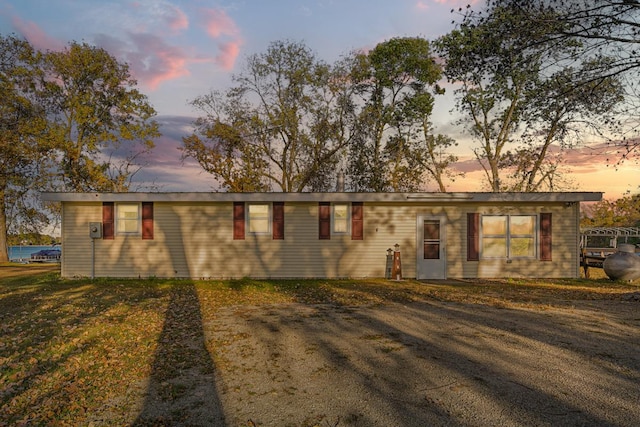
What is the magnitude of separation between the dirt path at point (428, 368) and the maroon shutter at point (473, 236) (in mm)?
6154

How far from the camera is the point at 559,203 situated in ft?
48.6

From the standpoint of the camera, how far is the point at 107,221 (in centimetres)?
1470

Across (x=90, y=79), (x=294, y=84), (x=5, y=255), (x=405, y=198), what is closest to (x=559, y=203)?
(x=405, y=198)

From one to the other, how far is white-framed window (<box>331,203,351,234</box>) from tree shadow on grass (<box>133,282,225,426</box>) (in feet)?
24.9

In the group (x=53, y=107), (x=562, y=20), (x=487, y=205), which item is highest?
(x=53, y=107)

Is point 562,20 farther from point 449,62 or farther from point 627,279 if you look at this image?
point 627,279

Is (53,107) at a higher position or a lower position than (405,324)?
higher

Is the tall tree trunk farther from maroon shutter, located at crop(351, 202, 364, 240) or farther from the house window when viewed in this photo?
maroon shutter, located at crop(351, 202, 364, 240)

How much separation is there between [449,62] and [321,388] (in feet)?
31.7

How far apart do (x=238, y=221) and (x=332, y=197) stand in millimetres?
3372

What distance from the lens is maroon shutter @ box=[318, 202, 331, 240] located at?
1470 cm

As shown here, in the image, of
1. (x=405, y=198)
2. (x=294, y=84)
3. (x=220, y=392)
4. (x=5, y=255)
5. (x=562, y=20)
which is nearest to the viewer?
(x=220, y=392)

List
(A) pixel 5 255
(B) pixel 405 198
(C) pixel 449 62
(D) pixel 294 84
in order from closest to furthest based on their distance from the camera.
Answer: (C) pixel 449 62
(B) pixel 405 198
(A) pixel 5 255
(D) pixel 294 84

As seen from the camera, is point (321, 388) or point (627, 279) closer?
point (321, 388)
